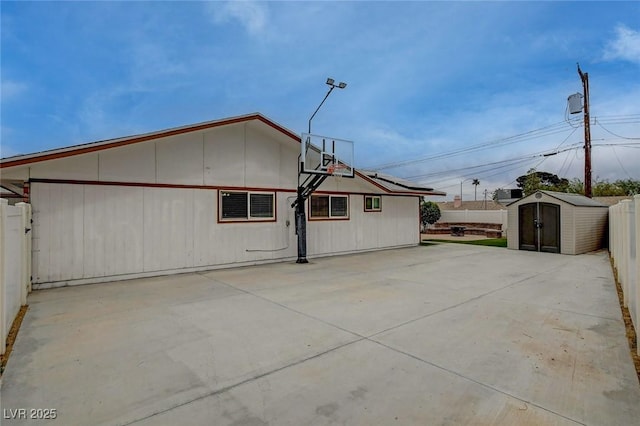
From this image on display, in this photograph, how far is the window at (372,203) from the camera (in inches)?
495

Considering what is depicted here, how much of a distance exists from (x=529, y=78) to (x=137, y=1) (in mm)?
17560

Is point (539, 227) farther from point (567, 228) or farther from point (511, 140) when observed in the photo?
point (511, 140)

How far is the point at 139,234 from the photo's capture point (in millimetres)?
7641

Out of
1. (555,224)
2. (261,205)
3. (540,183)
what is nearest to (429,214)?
(555,224)

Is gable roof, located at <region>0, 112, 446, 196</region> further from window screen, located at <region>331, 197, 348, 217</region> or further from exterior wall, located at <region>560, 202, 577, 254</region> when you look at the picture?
exterior wall, located at <region>560, 202, 577, 254</region>

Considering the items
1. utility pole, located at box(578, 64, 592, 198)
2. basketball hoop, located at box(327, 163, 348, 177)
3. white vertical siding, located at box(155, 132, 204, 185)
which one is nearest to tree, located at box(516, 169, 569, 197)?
utility pole, located at box(578, 64, 592, 198)

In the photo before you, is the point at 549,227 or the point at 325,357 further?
the point at 549,227

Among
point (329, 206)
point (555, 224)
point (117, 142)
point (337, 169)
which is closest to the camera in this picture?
point (117, 142)

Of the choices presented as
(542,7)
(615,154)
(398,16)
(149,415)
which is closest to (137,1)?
(398,16)

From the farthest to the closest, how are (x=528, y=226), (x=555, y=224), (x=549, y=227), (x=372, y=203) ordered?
(x=372, y=203) < (x=528, y=226) < (x=549, y=227) < (x=555, y=224)

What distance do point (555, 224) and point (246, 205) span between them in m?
10.7

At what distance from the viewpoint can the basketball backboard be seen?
9368mm

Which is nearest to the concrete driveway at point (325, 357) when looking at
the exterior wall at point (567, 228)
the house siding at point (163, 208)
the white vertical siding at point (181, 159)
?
the house siding at point (163, 208)

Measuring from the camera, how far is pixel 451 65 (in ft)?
52.1
